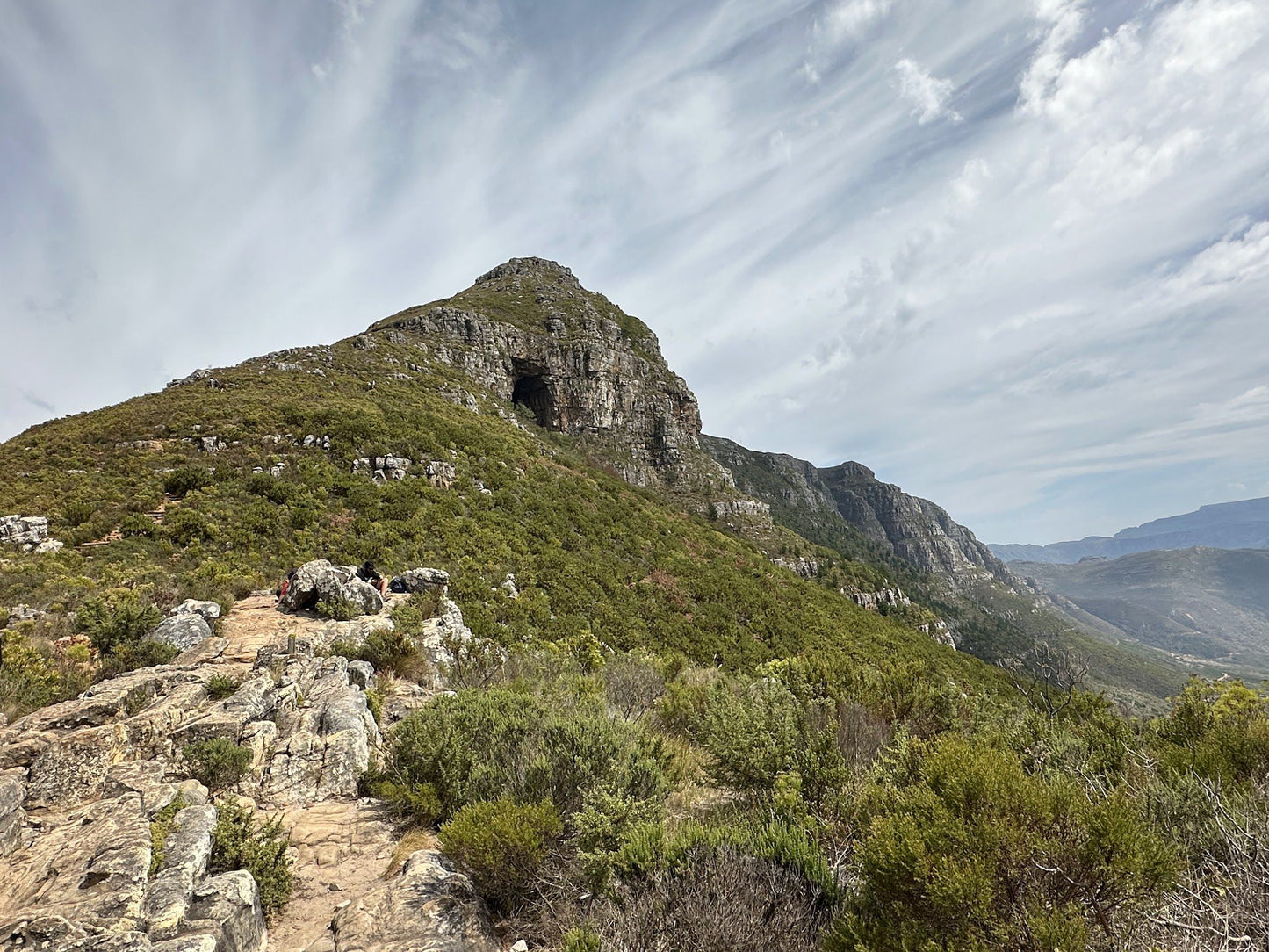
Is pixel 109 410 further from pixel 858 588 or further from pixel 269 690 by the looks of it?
pixel 858 588

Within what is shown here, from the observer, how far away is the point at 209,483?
1970cm

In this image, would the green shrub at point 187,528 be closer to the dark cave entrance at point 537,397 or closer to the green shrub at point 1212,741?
the green shrub at point 1212,741

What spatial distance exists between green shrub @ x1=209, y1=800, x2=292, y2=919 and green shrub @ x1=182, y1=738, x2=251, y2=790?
4.66 feet

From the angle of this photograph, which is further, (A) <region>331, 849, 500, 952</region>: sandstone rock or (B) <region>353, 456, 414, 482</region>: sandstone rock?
(B) <region>353, 456, 414, 482</region>: sandstone rock

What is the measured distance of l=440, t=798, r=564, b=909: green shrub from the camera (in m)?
4.17

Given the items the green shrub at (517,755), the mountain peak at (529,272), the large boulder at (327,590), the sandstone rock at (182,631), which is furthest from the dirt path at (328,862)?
the mountain peak at (529,272)

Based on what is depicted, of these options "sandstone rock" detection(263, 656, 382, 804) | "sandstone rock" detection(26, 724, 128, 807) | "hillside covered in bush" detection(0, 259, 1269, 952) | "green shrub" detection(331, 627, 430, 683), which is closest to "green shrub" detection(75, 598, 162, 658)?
"hillside covered in bush" detection(0, 259, 1269, 952)

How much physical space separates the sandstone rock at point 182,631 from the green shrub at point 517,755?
241 inches

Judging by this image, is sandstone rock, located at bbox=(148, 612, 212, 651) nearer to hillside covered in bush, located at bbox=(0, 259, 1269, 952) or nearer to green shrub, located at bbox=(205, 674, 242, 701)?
hillside covered in bush, located at bbox=(0, 259, 1269, 952)

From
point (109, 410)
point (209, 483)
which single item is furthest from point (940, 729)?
point (109, 410)

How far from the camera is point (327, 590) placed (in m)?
12.4

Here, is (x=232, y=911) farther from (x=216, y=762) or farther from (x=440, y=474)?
(x=440, y=474)

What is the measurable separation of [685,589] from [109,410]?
34.1 m

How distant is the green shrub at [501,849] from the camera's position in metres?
4.17
